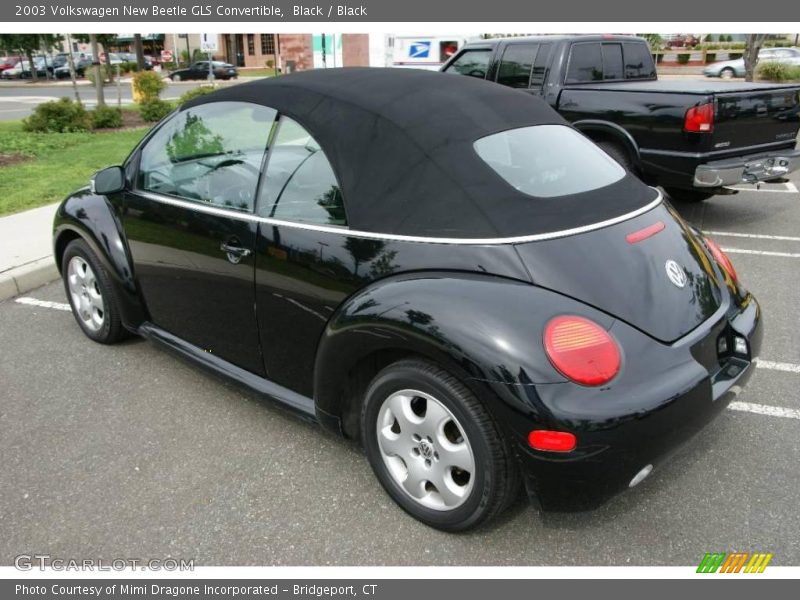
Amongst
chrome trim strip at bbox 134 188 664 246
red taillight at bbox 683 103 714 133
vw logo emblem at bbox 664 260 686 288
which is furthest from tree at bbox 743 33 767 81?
vw logo emblem at bbox 664 260 686 288

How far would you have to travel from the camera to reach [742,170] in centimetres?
641

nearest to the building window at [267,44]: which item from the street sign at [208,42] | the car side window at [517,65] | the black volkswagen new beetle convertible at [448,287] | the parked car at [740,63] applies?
the parked car at [740,63]

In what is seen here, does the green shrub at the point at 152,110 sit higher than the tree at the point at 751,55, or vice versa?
the tree at the point at 751,55

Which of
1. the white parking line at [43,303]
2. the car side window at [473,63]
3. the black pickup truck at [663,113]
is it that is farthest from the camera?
the car side window at [473,63]

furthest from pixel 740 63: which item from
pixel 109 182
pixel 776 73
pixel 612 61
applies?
pixel 109 182

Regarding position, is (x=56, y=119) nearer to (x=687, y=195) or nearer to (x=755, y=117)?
(x=687, y=195)

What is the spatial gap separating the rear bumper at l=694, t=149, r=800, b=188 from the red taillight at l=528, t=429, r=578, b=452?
503cm

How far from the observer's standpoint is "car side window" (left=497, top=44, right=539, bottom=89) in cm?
790

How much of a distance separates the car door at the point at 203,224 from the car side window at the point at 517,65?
526 cm

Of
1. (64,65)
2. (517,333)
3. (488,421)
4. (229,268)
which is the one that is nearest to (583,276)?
(517,333)

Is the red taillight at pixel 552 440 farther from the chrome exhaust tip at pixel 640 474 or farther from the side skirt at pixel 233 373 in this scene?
the side skirt at pixel 233 373

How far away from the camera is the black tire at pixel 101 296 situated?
4023mm

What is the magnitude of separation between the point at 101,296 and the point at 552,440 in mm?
3072

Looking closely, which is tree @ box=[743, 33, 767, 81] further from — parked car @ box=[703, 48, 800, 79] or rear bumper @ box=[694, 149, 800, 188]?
parked car @ box=[703, 48, 800, 79]
